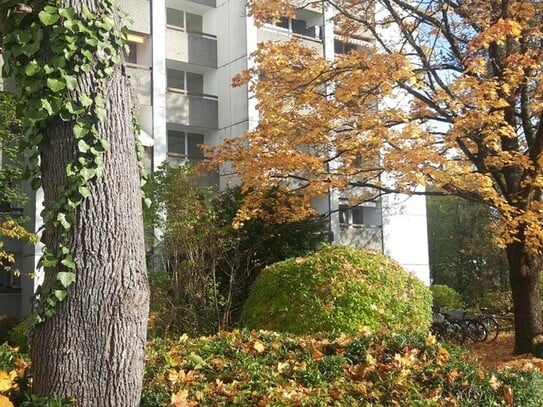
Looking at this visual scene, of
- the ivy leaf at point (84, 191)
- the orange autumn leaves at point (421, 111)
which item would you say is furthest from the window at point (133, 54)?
the ivy leaf at point (84, 191)

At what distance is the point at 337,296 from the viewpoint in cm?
957

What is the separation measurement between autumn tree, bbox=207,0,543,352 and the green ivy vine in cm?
690

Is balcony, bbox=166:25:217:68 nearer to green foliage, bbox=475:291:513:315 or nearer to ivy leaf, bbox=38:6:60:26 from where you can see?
green foliage, bbox=475:291:513:315

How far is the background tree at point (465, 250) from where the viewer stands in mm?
28766

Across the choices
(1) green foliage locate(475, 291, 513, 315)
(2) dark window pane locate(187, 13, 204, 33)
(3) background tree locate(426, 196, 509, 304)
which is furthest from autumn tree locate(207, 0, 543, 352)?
(3) background tree locate(426, 196, 509, 304)

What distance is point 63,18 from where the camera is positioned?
418 cm

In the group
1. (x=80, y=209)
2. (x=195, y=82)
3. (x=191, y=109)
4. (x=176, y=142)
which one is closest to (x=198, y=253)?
(x=80, y=209)

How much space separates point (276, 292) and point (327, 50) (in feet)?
49.7

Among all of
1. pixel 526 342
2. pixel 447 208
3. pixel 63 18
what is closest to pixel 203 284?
pixel 526 342

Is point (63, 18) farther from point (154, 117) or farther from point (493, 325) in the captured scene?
point (493, 325)

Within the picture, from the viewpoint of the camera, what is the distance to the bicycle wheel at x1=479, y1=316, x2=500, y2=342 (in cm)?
1847

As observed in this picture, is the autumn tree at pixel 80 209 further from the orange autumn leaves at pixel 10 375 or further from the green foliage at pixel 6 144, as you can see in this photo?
the green foliage at pixel 6 144

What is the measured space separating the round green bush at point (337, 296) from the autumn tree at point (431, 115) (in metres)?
1.60

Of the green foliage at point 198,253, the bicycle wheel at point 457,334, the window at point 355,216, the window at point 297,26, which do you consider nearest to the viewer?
the green foliage at point 198,253
